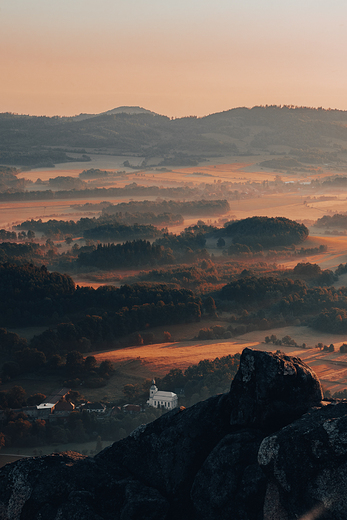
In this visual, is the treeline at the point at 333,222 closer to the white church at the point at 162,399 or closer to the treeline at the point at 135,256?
the treeline at the point at 135,256

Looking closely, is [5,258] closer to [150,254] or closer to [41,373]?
[150,254]

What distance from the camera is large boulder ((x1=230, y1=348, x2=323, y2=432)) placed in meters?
13.4

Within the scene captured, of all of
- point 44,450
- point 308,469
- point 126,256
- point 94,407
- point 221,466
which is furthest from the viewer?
point 126,256

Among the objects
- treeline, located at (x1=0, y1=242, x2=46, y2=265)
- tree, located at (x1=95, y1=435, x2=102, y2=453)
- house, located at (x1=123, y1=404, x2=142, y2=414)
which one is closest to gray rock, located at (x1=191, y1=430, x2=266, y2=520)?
tree, located at (x1=95, y1=435, x2=102, y2=453)

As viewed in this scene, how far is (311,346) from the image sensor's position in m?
63.5

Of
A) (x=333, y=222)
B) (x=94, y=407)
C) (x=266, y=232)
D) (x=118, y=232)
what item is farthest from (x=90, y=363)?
(x=333, y=222)

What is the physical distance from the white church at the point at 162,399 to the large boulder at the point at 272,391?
32963mm

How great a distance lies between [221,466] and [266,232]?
12482 centimetres

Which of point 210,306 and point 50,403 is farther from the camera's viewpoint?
point 210,306

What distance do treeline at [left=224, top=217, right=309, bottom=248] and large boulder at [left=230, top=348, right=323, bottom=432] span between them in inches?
4623

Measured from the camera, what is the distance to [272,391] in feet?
43.8

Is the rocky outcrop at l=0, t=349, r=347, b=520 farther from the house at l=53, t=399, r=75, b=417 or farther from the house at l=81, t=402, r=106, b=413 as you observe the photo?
the house at l=81, t=402, r=106, b=413

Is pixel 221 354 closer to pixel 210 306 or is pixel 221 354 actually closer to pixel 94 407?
pixel 94 407

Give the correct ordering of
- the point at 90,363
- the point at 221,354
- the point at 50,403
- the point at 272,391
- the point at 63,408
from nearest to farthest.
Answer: the point at 272,391, the point at 63,408, the point at 50,403, the point at 90,363, the point at 221,354
